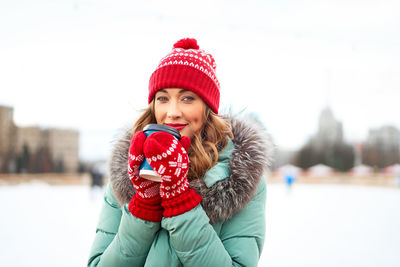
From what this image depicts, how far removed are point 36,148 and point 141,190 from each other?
3311 centimetres

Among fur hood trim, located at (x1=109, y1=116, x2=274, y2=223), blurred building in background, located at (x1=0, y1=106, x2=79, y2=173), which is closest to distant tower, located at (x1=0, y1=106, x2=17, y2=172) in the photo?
blurred building in background, located at (x1=0, y1=106, x2=79, y2=173)

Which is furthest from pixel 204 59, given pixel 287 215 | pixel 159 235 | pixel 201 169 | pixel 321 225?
pixel 287 215

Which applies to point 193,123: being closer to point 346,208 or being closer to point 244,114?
point 244,114

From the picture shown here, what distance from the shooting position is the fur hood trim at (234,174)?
1210 mm

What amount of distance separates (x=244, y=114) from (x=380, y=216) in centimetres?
836

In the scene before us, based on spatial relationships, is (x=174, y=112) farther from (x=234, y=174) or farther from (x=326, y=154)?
(x=326, y=154)

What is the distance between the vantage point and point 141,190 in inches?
42.8

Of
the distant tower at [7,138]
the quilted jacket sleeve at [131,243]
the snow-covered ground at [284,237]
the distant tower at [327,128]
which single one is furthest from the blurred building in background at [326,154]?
the quilted jacket sleeve at [131,243]

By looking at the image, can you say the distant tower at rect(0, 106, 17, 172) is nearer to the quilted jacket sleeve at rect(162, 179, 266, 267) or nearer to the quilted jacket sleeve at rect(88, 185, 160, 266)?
the quilted jacket sleeve at rect(88, 185, 160, 266)

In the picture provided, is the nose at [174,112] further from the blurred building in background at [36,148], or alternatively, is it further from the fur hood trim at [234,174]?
the blurred building in background at [36,148]

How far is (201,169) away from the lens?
4.21 feet

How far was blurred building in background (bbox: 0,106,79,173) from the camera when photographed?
26172 mm

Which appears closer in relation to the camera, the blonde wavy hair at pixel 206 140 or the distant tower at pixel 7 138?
the blonde wavy hair at pixel 206 140

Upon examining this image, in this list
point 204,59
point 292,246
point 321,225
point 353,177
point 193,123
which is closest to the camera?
point 193,123
